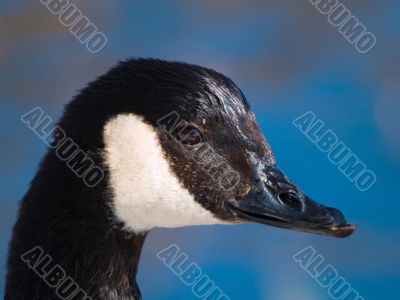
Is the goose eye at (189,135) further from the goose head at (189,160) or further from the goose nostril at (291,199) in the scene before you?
the goose nostril at (291,199)

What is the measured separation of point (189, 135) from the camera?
3.40m

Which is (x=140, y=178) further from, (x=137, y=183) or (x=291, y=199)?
(x=291, y=199)

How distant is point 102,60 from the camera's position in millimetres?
8297

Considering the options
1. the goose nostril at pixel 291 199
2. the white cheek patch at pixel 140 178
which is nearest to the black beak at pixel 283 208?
the goose nostril at pixel 291 199

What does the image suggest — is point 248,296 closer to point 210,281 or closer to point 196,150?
point 210,281

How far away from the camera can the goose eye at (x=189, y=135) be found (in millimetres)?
3379

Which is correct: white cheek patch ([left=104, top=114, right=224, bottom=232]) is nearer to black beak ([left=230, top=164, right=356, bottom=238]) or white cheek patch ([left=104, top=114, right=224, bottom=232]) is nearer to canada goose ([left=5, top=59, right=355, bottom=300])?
canada goose ([left=5, top=59, right=355, bottom=300])

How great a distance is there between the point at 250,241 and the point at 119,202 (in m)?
4.18

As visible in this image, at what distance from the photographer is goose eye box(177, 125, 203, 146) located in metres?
3.38

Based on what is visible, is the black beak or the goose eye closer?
the black beak

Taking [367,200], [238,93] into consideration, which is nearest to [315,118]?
[367,200]

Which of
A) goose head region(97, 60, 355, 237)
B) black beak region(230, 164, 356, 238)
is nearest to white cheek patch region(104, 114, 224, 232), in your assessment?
goose head region(97, 60, 355, 237)

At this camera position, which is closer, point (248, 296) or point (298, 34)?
point (248, 296)

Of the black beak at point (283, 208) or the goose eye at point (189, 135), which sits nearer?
the black beak at point (283, 208)
